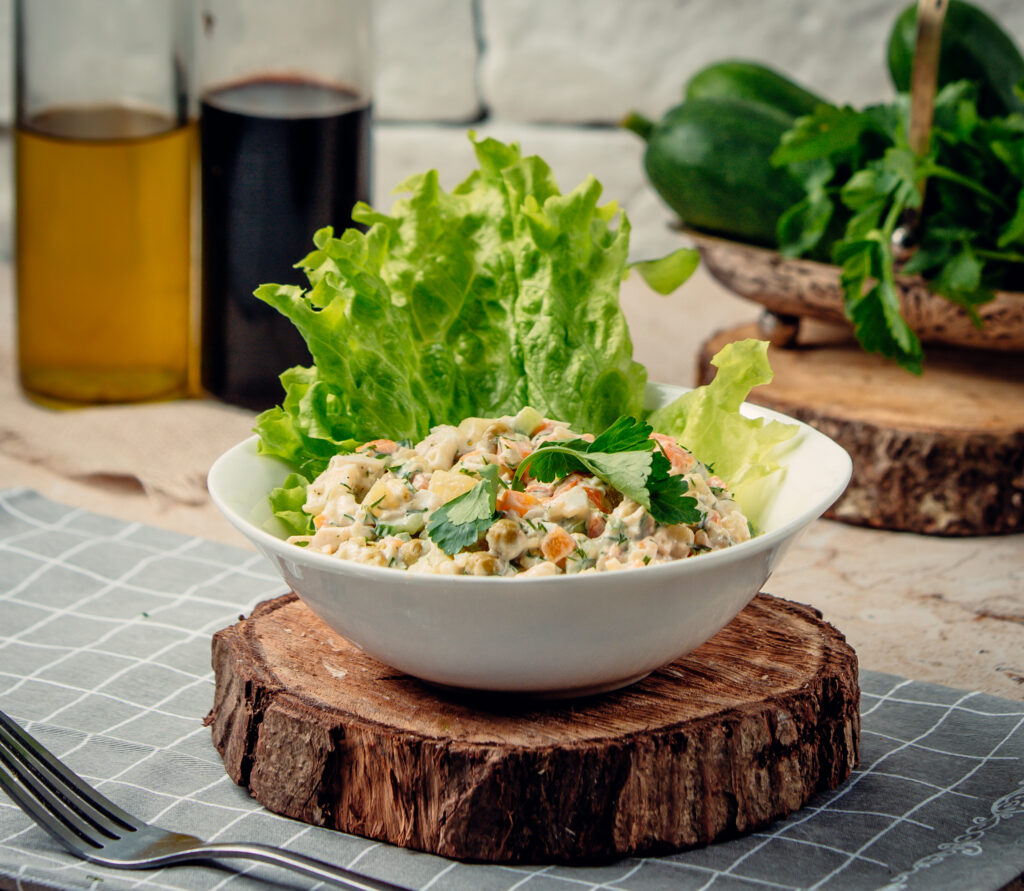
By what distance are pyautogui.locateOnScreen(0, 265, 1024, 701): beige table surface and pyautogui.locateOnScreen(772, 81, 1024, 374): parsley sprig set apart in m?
0.25

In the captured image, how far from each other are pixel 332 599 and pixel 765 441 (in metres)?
0.43

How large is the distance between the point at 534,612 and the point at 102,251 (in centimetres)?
130

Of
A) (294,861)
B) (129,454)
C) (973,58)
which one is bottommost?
(129,454)

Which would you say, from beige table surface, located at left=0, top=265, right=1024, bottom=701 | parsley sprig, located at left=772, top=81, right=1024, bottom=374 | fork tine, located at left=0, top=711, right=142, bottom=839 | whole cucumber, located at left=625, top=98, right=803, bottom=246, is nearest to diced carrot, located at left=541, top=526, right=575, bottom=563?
fork tine, located at left=0, top=711, right=142, bottom=839

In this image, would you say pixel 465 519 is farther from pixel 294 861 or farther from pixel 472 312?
pixel 472 312

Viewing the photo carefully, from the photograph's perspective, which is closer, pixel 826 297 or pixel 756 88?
pixel 826 297

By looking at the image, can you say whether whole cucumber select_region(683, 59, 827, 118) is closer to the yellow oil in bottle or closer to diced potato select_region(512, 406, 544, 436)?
the yellow oil in bottle

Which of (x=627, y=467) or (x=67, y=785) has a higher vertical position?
(x=627, y=467)

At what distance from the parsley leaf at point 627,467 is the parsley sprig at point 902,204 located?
77 cm

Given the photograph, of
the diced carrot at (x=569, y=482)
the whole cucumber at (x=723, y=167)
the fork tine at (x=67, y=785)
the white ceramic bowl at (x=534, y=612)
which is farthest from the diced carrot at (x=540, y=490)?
the whole cucumber at (x=723, y=167)

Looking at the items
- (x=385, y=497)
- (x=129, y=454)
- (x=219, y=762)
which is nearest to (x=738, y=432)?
(x=385, y=497)

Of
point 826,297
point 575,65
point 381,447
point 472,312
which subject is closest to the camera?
point 381,447

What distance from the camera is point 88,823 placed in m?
1.10

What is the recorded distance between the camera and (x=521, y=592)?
984mm
